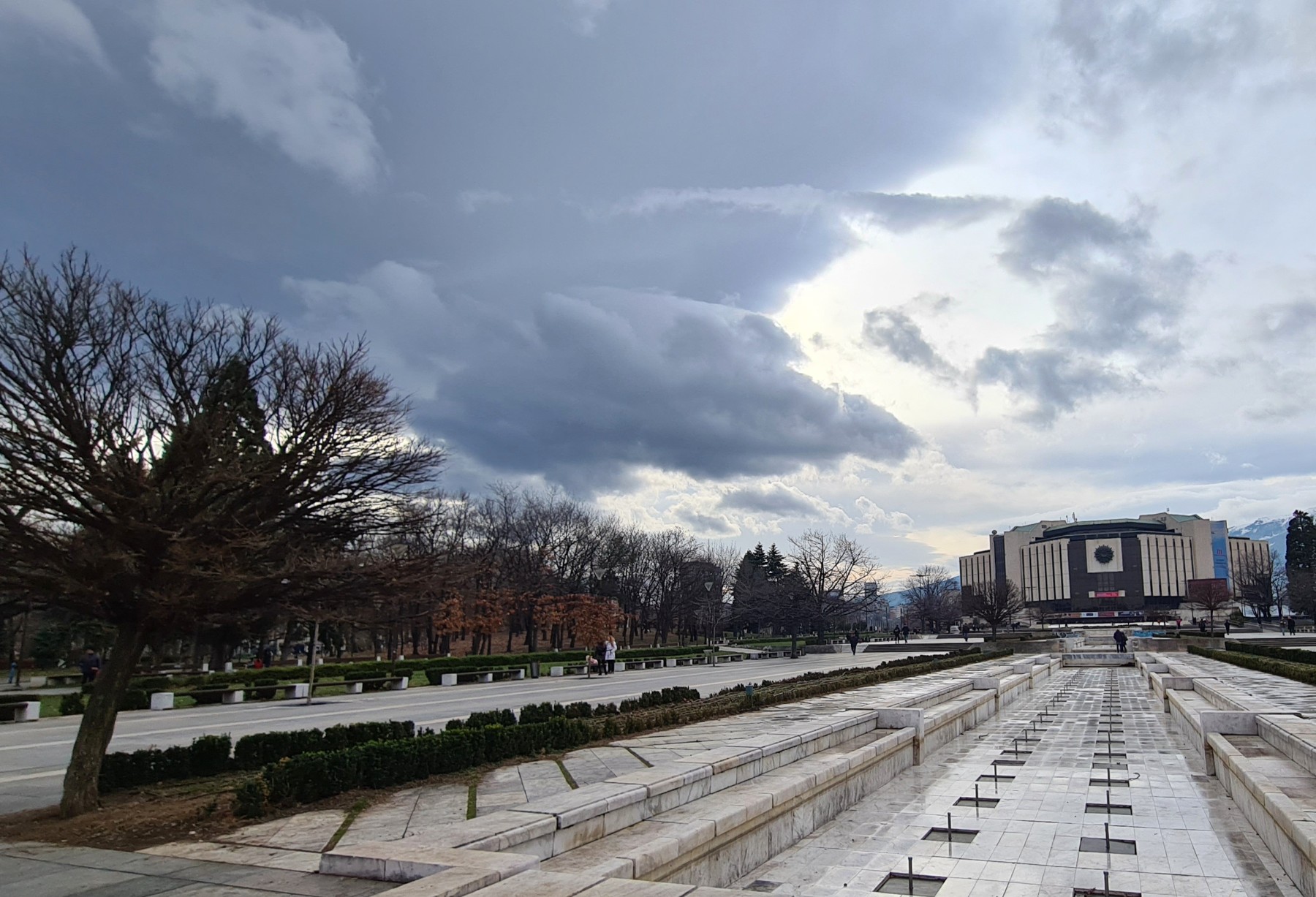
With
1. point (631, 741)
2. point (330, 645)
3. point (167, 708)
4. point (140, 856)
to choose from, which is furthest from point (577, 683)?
point (330, 645)

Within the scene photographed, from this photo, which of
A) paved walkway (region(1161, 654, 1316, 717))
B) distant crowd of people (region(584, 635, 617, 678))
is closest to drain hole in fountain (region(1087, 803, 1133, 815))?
paved walkway (region(1161, 654, 1316, 717))

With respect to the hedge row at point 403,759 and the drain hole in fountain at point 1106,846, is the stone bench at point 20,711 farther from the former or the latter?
the drain hole in fountain at point 1106,846

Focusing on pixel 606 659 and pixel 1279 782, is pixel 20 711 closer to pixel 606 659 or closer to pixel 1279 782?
pixel 606 659

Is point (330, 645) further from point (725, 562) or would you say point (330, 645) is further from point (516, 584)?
point (725, 562)

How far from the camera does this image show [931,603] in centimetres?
10219

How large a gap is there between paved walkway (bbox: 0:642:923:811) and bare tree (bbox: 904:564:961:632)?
7200 cm

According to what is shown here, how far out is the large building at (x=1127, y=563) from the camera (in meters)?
118

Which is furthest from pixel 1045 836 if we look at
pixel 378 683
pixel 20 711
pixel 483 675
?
pixel 483 675

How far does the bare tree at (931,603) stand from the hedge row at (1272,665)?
214ft

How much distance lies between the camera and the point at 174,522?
8.18m

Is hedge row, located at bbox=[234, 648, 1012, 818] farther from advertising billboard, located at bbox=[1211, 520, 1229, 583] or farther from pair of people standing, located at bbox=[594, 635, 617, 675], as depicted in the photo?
advertising billboard, located at bbox=[1211, 520, 1229, 583]

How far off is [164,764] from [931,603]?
10146 cm

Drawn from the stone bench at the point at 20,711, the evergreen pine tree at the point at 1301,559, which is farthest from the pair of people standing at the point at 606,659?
the evergreen pine tree at the point at 1301,559

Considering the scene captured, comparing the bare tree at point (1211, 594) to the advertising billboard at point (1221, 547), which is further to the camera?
the advertising billboard at point (1221, 547)
